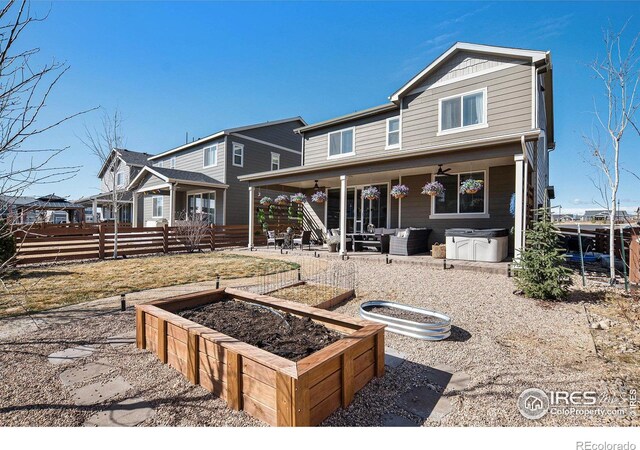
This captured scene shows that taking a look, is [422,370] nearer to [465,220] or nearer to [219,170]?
[465,220]

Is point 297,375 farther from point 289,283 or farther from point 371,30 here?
point 371,30

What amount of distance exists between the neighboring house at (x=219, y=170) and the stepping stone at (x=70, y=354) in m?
12.7

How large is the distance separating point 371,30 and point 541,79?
230 inches

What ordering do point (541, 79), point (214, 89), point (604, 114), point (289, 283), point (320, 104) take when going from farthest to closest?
point (320, 104) < point (214, 89) < point (541, 79) < point (604, 114) < point (289, 283)

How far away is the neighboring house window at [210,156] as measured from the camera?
58.1ft

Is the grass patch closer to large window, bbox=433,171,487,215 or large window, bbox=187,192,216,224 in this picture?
large window, bbox=433,171,487,215

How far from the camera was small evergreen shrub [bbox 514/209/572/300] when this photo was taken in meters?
4.99

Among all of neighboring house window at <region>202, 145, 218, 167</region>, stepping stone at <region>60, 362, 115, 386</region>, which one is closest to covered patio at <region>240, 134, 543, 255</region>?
neighboring house window at <region>202, 145, 218, 167</region>

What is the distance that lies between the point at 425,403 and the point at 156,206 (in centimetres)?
2277

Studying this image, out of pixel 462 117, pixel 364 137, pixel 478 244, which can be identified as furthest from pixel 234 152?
pixel 478 244

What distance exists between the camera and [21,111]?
209 cm

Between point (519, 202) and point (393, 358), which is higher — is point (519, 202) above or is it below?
above

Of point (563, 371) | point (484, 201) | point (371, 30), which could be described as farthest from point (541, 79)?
point (563, 371)

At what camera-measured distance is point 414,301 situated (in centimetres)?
522
